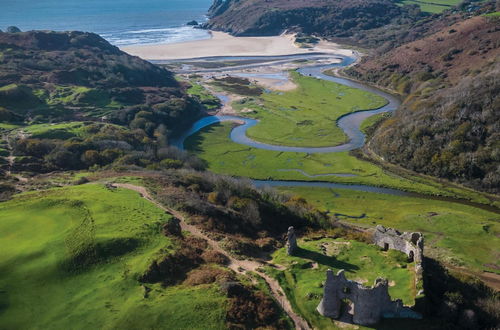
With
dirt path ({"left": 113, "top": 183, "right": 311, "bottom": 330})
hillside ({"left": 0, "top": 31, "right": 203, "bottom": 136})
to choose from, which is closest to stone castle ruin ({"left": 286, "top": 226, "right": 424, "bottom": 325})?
dirt path ({"left": 113, "top": 183, "right": 311, "bottom": 330})

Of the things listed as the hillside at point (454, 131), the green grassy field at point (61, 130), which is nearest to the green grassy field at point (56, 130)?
the green grassy field at point (61, 130)

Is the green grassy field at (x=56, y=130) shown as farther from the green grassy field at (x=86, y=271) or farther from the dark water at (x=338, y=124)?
the green grassy field at (x=86, y=271)

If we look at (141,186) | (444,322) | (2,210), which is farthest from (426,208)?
(2,210)

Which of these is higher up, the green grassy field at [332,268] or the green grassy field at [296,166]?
the green grassy field at [332,268]

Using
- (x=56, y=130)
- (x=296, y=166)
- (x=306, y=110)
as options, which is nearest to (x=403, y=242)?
(x=296, y=166)

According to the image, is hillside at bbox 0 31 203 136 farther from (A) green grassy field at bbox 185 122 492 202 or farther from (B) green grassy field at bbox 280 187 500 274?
(B) green grassy field at bbox 280 187 500 274

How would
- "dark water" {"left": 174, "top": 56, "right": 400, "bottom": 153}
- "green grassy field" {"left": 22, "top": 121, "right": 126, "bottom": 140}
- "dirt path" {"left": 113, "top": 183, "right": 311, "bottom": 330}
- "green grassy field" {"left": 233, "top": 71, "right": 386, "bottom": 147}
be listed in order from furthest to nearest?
1. "green grassy field" {"left": 233, "top": 71, "right": 386, "bottom": 147}
2. "dark water" {"left": 174, "top": 56, "right": 400, "bottom": 153}
3. "green grassy field" {"left": 22, "top": 121, "right": 126, "bottom": 140}
4. "dirt path" {"left": 113, "top": 183, "right": 311, "bottom": 330}

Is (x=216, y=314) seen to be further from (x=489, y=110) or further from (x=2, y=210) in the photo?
(x=489, y=110)
